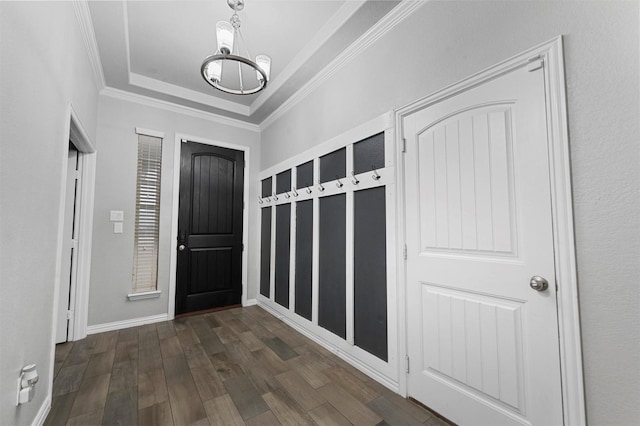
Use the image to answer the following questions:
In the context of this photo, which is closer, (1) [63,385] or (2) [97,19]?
(1) [63,385]

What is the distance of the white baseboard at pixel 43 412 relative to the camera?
1.58 meters

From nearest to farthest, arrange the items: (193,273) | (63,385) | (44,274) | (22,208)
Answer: (22,208) < (44,274) < (63,385) < (193,273)

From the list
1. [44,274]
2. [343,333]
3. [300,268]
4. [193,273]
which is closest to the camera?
[44,274]

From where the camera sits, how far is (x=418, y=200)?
1881 mm

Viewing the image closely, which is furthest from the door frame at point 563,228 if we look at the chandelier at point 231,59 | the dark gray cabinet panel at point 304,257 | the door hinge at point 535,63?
the dark gray cabinet panel at point 304,257

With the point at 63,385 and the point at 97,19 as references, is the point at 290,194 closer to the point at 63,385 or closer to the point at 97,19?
the point at 97,19

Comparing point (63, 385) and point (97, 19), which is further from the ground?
point (97, 19)

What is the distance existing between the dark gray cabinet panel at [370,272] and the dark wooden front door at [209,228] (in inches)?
88.4

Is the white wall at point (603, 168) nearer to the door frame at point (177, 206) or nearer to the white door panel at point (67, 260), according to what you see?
the door frame at point (177, 206)

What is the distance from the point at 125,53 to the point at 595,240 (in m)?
3.77

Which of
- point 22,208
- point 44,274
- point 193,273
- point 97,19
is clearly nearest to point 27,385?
point 44,274

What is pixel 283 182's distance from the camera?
3604 millimetres

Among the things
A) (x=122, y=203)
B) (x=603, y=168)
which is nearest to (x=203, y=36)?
(x=122, y=203)

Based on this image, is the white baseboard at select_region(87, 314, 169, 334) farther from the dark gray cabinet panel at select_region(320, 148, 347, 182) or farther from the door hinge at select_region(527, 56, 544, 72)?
the door hinge at select_region(527, 56, 544, 72)
